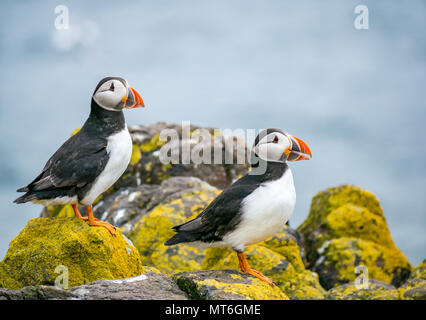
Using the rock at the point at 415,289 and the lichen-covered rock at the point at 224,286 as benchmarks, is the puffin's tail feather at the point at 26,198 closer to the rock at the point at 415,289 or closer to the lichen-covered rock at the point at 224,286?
the lichen-covered rock at the point at 224,286

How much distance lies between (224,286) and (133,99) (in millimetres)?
2959

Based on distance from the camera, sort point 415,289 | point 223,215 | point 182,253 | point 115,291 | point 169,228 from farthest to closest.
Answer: point 169,228 → point 182,253 → point 415,289 → point 223,215 → point 115,291

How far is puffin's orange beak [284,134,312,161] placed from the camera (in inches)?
325

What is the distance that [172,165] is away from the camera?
661 inches

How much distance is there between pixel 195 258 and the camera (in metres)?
12.0

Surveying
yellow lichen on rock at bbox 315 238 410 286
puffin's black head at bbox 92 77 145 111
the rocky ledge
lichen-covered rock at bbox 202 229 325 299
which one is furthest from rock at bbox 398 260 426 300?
puffin's black head at bbox 92 77 145 111

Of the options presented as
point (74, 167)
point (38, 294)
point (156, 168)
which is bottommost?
point (38, 294)

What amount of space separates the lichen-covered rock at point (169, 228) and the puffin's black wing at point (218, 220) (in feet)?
11.5

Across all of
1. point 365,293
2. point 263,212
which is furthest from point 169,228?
point 263,212

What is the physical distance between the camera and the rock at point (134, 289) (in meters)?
6.81

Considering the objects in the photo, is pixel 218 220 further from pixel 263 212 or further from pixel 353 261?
pixel 353 261

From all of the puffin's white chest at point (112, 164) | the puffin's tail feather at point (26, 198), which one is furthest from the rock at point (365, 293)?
the puffin's tail feather at point (26, 198)
